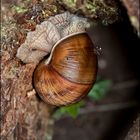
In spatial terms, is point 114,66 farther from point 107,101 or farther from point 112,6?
point 112,6

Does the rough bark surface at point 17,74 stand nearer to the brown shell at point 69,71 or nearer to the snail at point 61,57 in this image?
the snail at point 61,57

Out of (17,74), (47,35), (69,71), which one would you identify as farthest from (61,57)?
(17,74)

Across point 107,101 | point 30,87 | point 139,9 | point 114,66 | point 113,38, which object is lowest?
point 107,101

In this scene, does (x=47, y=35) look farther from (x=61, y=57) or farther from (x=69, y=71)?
(x=69, y=71)

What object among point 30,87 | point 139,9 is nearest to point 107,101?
point 30,87

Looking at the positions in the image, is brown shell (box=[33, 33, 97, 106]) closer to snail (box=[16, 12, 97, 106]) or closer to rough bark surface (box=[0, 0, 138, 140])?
snail (box=[16, 12, 97, 106])

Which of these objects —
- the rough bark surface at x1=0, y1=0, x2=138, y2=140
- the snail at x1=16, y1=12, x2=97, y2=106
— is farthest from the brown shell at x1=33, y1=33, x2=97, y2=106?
the rough bark surface at x1=0, y1=0, x2=138, y2=140

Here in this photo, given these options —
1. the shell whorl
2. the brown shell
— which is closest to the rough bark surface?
the shell whorl

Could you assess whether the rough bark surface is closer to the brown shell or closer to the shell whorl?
the shell whorl
